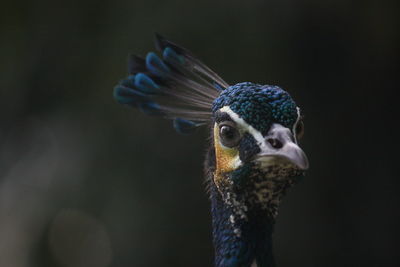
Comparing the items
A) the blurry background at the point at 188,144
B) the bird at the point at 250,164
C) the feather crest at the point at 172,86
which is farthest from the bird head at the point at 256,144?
the blurry background at the point at 188,144

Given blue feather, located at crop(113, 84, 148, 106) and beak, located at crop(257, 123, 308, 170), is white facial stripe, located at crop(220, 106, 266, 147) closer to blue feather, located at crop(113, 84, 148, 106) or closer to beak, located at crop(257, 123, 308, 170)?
beak, located at crop(257, 123, 308, 170)

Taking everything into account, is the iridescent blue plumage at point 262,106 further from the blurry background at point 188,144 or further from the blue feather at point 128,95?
the blurry background at point 188,144

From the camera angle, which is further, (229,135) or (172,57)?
(172,57)

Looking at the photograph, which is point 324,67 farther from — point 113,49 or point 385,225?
point 113,49

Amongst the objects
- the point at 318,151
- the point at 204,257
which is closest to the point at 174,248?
the point at 204,257

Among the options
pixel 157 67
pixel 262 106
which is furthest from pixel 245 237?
pixel 157 67

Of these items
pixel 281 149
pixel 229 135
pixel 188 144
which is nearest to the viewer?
pixel 281 149

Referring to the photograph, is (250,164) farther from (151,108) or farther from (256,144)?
(151,108)
